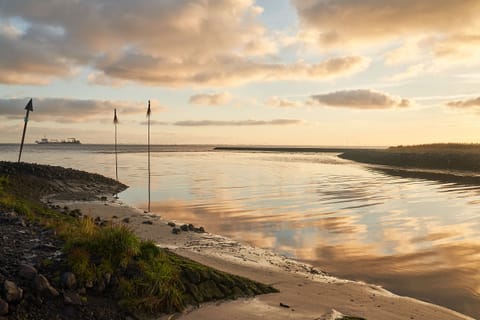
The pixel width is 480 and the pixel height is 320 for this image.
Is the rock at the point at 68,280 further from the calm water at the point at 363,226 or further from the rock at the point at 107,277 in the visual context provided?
the calm water at the point at 363,226

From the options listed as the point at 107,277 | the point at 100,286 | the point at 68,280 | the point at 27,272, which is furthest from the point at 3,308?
the point at 107,277

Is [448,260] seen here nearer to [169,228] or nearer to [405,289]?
[405,289]

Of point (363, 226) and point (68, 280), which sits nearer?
point (68, 280)

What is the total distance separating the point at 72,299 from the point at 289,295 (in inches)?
207

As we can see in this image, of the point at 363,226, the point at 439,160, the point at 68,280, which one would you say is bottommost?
the point at 363,226

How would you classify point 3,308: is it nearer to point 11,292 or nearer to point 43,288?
point 11,292

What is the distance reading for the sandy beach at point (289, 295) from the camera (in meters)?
9.25

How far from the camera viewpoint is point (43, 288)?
8039 millimetres

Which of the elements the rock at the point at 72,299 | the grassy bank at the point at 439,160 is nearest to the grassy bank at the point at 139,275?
the rock at the point at 72,299

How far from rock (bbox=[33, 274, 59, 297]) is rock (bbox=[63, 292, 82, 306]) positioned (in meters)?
0.19

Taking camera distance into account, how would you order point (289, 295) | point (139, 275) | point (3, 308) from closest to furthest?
point (3, 308) < point (139, 275) < point (289, 295)

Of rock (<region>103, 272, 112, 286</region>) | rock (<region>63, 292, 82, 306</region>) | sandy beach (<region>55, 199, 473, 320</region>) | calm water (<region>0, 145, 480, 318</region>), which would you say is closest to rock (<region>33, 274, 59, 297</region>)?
rock (<region>63, 292, 82, 306</region>)

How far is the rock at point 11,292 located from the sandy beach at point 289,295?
3.13m

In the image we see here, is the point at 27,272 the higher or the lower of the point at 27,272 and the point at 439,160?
the lower
